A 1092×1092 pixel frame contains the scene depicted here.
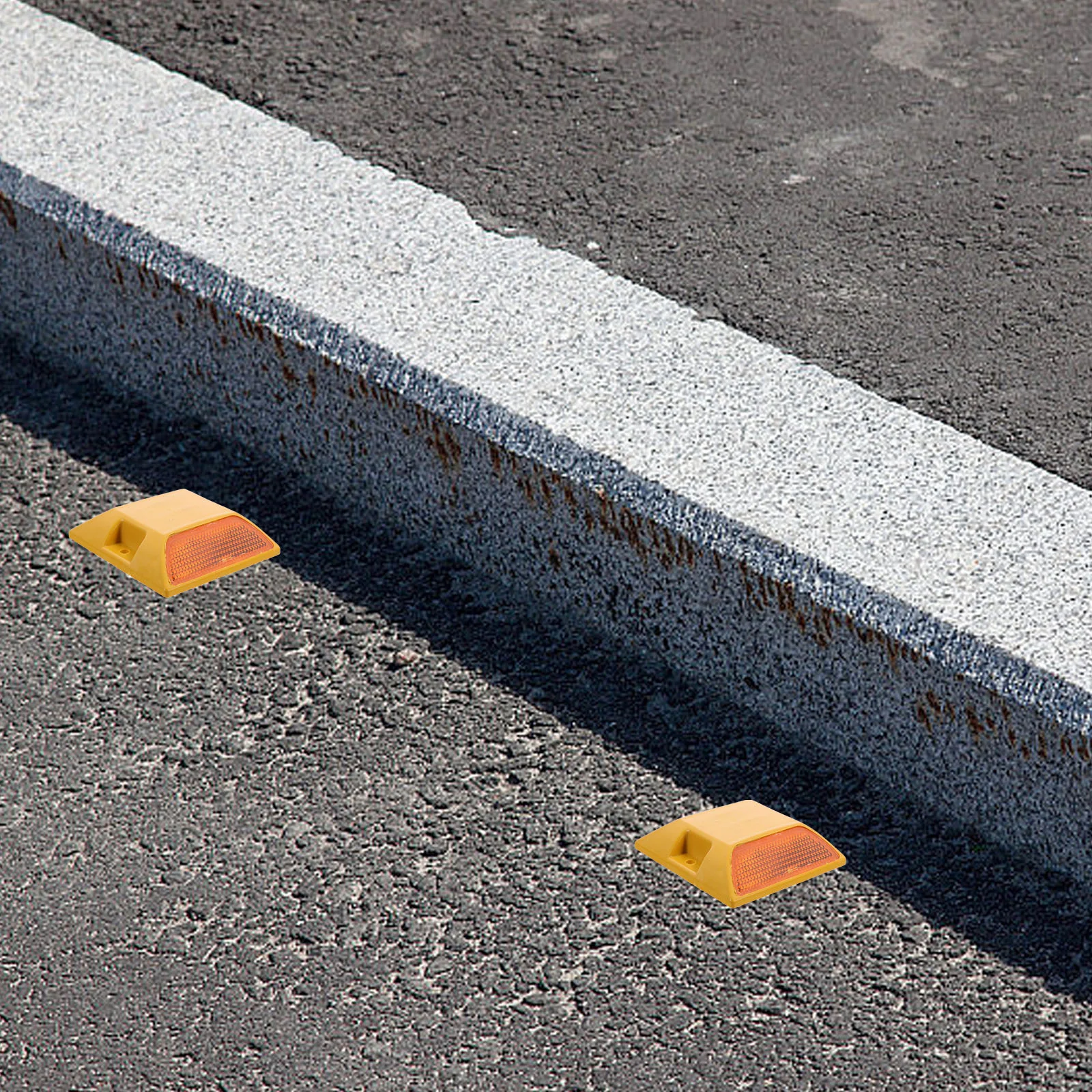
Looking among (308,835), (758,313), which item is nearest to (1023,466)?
(758,313)

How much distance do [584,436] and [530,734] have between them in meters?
0.56

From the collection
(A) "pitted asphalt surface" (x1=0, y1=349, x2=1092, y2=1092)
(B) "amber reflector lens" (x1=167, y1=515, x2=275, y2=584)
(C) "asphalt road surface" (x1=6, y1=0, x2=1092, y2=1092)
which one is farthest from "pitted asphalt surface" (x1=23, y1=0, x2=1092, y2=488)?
(B) "amber reflector lens" (x1=167, y1=515, x2=275, y2=584)

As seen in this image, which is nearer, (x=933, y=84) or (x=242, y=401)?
(x=242, y=401)

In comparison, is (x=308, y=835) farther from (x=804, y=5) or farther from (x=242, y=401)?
(x=804, y=5)

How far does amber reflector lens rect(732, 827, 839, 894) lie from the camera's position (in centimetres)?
295

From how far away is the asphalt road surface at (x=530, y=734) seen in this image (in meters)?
2.74

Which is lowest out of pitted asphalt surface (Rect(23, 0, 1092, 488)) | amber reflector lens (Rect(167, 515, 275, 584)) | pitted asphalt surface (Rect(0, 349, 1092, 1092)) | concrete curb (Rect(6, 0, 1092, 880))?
pitted asphalt surface (Rect(0, 349, 1092, 1092))

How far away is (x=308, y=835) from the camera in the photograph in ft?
10.2

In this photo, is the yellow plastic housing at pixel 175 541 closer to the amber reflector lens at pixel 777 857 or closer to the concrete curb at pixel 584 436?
the concrete curb at pixel 584 436

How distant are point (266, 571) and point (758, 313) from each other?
1.18 meters

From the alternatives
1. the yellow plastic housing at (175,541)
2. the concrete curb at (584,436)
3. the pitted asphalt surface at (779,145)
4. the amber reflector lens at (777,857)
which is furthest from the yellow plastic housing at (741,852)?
the yellow plastic housing at (175,541)

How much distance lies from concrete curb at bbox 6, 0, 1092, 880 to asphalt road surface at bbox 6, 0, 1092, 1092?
0.39 feet

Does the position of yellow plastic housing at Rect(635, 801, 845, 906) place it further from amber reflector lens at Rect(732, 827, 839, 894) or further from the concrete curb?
the concrete curb

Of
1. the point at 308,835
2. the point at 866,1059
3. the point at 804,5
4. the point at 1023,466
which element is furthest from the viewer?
the point at 804,5
